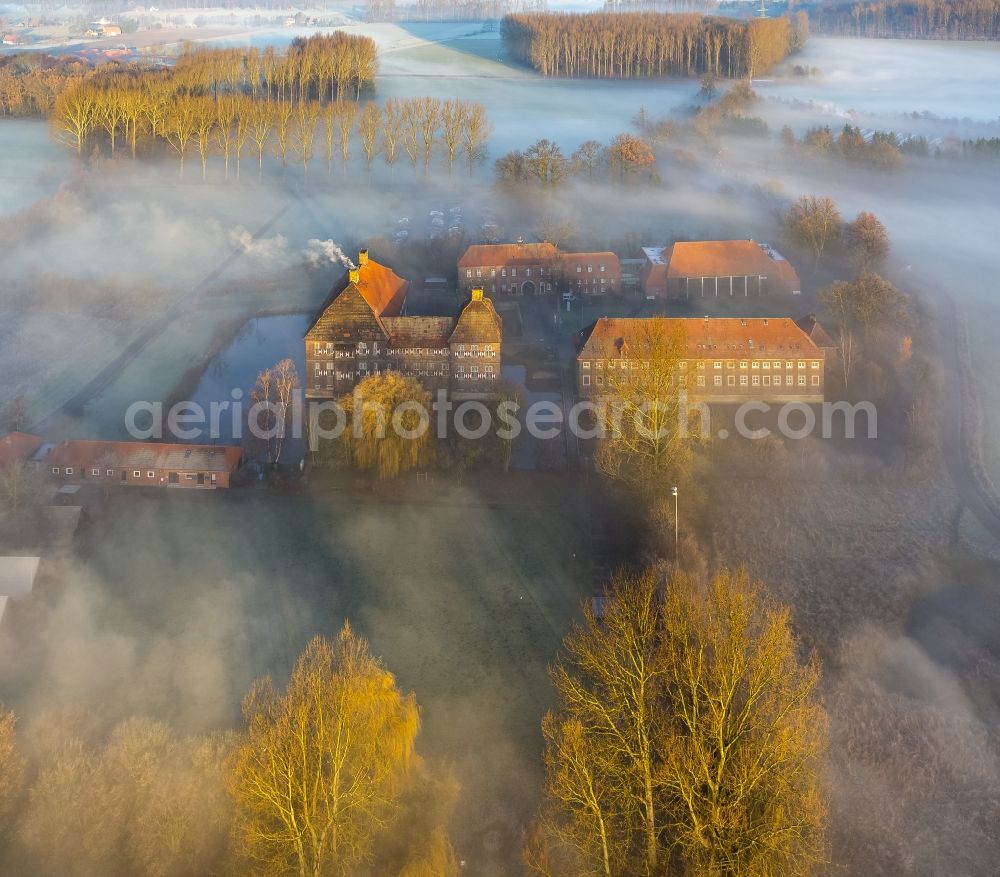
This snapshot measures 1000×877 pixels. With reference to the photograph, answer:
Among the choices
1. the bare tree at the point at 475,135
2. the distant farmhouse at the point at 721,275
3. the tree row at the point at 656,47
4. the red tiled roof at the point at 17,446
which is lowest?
the red tiled roof at the point at 17,446

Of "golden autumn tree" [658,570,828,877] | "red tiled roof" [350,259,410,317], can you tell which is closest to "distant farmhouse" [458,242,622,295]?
"red tiled roof" [350,259,410,317]

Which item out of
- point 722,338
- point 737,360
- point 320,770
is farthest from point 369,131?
point 320,770

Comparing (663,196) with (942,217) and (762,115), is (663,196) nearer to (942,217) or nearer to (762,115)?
(942,217)

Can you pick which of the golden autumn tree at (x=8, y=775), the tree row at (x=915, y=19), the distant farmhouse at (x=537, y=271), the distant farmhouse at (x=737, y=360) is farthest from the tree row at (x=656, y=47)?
the golden autumn tree at (x=8, y=775)

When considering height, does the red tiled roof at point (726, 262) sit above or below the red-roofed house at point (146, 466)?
above

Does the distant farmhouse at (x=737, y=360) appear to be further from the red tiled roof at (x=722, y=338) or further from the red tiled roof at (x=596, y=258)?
the red tiled roof at (x=596, y=258)

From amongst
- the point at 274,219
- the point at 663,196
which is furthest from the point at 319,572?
the point at 663,196
